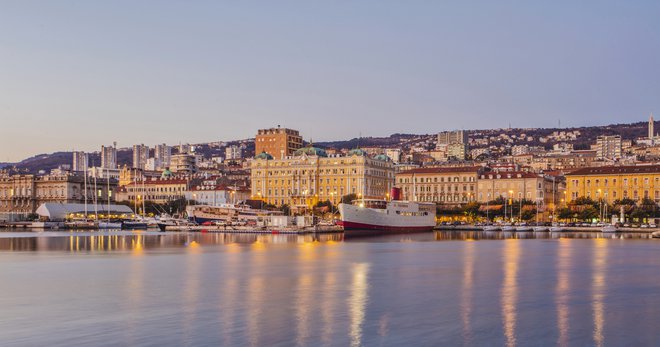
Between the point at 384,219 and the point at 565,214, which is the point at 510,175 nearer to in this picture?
the point at 565,214

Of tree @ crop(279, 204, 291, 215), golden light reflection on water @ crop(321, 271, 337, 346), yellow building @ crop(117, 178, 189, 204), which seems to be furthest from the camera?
yellow building @ crop(117, 178, 189, 204)

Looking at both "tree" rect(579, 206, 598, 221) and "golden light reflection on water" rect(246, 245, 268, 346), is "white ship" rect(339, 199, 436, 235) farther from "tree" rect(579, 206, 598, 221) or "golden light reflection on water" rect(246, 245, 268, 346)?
"golden light reflection on water" rect(246, 245, 268, 346)

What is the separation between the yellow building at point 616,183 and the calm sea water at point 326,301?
245 ft

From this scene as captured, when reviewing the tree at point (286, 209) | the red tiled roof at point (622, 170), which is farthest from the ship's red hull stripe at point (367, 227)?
the red tiled roof at point (622, 170)

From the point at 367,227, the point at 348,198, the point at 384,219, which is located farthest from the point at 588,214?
the point at 348,198

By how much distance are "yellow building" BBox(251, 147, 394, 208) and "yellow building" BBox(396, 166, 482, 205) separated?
266 inches

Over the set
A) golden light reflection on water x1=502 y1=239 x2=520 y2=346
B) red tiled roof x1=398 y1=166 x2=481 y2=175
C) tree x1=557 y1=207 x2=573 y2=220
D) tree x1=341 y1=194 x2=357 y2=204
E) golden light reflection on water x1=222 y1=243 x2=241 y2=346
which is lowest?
golden light reflection on water x1=502 y1=239 x2=520 y2=346

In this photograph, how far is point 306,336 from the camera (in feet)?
63.9

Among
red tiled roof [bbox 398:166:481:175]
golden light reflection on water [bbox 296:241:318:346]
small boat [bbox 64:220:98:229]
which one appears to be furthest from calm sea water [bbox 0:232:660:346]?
red tiled roof [bbox 398:166:481:175]

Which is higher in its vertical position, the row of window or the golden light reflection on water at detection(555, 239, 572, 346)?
the row of window

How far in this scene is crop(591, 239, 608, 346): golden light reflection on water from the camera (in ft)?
67.4

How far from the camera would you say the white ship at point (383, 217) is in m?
91.3

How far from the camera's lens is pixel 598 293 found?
28.3 meters

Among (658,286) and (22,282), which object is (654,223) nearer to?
(658,286)
